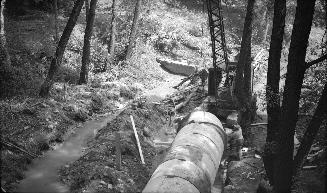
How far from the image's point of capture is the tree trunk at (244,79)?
14906 millimetres

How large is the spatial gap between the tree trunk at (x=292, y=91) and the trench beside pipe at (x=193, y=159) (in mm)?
2128

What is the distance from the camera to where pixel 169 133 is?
15.5 m

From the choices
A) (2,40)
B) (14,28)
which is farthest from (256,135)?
(14,28)

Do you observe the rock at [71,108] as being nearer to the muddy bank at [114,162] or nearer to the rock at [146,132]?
the muddy bank at [114,162]

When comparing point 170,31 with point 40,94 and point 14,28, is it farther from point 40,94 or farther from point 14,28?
point 40,94

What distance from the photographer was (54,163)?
1125cm

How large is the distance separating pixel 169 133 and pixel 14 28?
48.3ft

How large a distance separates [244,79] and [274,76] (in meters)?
6.65

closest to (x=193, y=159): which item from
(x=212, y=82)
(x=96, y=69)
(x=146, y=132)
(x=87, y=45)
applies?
(x=146, y=132)

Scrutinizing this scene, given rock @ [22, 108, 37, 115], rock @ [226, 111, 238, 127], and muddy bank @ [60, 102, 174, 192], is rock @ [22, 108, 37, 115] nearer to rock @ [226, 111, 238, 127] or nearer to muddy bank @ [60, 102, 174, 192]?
muddy bank @ [60, 102, 174, 192]

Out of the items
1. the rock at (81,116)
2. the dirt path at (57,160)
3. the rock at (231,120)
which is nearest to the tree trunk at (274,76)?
the rock at (231,120)

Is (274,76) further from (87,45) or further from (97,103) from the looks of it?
(87,45)

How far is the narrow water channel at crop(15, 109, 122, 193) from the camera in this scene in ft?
31.9

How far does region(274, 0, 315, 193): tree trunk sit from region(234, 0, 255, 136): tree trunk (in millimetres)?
7119
